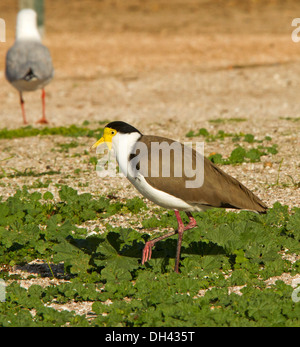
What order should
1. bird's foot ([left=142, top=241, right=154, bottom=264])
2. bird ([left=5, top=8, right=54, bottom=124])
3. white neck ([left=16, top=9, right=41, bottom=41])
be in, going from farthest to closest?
white neck ([left=16, top=9, right=41, bottom=41]) → bird ([left=5, top=8, right=54, bottom=124]) → bird's foot ([left=142, top=241, right=154, bottom=264])

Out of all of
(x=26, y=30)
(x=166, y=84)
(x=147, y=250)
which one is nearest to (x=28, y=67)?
(x=26, y=30)

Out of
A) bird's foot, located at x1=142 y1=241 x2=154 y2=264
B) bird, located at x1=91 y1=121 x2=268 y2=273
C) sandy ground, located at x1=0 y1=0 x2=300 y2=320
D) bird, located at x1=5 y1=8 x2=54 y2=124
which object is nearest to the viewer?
bird, located at x1=91 y1=121 x2=268 y2=273

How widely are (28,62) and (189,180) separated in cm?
764

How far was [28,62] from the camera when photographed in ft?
40.3

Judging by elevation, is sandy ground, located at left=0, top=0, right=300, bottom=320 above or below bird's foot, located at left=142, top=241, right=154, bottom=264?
above

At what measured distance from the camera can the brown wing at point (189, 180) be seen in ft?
17.7

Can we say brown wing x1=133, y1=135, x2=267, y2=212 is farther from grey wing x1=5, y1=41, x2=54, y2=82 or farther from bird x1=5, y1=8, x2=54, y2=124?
grey wing x1=5, y1=41, x2=54, y2=82

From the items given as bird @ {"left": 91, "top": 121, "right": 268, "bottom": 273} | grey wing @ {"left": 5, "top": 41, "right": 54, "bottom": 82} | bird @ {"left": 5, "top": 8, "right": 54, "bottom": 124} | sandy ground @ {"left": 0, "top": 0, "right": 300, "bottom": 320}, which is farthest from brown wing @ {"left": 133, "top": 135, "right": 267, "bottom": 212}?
grey wing @ {"left": 5, "top": 41, "right": 54, "bottom": 82}

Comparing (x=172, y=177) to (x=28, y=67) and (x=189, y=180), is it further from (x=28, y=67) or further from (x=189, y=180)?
(x=28, y=67)

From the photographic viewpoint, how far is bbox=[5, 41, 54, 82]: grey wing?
12.2 m

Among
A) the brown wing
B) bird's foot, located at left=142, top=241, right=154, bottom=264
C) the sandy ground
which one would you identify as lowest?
bird's foot, located at left=142, top=241, right=154, bottom=264

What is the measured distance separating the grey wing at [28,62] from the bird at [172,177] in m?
7.04

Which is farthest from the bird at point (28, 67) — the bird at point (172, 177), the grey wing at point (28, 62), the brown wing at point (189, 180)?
the brown wing at point (189, 180)

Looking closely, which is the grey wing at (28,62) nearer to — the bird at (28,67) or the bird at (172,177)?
the bird at (28,67)
